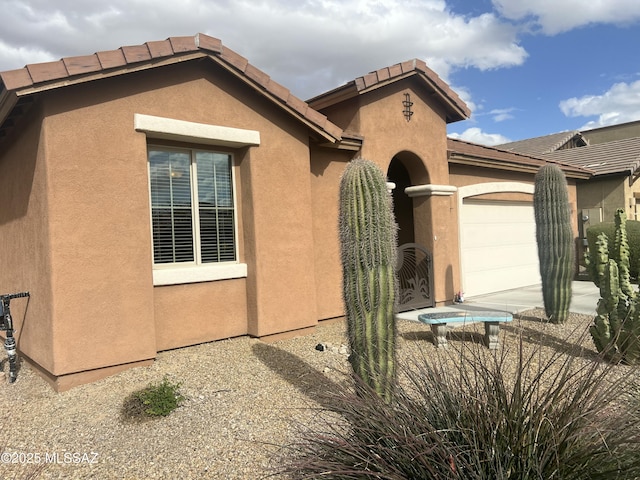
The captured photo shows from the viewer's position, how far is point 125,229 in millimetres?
6199

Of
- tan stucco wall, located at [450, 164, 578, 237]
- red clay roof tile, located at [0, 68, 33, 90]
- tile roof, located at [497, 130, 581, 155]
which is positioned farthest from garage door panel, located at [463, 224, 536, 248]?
tile roof, located at [497, 130, 581, 155]

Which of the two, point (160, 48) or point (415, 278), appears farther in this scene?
point (415, 278)

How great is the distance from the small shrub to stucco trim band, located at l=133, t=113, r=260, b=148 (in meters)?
3.41

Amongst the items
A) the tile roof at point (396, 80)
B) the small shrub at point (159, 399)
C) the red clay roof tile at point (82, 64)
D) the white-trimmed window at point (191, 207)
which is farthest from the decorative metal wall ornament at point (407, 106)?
the small shrub at point (159, 399)

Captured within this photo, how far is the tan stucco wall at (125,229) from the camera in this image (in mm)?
5777

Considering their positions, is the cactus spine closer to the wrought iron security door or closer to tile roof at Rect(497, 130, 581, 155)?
the wrought iron security door

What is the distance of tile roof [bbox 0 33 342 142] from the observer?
5.45 metres

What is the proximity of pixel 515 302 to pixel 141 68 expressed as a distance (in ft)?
31.0

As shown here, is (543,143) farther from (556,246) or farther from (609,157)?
(556,246)

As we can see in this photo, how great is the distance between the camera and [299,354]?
689cm

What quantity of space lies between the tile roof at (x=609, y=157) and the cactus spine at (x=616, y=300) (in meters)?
11.6

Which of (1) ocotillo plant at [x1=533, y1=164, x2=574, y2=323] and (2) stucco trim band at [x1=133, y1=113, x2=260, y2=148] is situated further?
(1) ocotillo plant at [x1=533, y1=164, x2=574, y2=323]

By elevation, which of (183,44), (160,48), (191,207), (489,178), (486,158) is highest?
(183,44)

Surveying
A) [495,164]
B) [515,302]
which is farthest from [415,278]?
[495,164]
